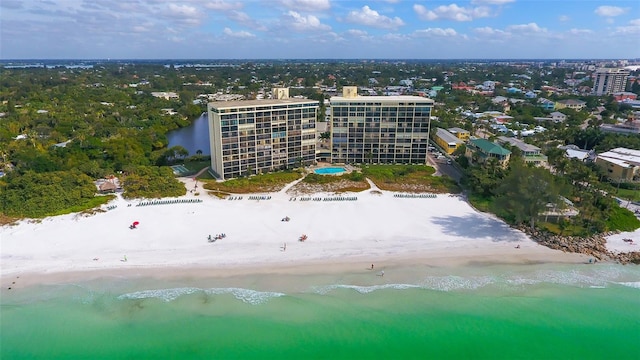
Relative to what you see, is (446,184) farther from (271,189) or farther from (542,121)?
(542,121)

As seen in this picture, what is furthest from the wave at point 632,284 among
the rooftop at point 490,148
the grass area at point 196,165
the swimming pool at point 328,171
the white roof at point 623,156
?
the grass area at point 196,165

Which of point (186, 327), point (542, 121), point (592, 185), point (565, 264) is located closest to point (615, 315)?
point (565, 264)

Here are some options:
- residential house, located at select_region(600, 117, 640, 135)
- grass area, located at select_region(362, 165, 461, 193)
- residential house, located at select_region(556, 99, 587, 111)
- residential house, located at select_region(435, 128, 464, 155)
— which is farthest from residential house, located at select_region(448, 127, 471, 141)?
residential house, located at select_region(556, 99, 587, 111)

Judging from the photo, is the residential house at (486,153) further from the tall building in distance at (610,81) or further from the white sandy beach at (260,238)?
the tall building in distance at (610,81)

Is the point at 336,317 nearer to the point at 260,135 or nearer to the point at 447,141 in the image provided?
the point at 260,135

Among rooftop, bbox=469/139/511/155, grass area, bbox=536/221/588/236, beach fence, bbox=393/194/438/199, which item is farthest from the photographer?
rooftop, bbox=469/139/511/155

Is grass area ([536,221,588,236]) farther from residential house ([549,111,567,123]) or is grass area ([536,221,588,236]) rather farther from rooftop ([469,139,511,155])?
residential house ([549,111,567,123])
